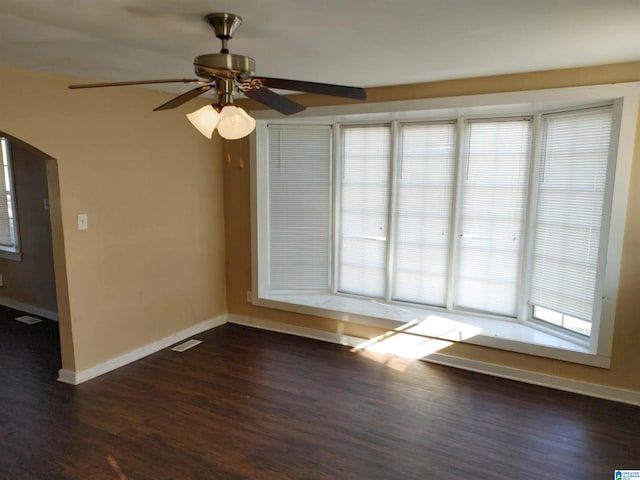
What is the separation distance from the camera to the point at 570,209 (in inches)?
134

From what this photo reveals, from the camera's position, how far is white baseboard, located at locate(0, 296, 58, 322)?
4.77 meters

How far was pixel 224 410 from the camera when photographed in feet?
9.61

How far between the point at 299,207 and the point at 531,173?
219cm

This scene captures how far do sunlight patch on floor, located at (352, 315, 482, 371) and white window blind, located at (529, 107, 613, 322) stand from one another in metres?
0.74

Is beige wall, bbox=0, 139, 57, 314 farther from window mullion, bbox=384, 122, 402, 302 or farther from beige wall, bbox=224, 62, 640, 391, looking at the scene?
window mullion, bbox=384, 122, 402, 302

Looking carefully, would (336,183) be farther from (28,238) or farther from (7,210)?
(7,210)

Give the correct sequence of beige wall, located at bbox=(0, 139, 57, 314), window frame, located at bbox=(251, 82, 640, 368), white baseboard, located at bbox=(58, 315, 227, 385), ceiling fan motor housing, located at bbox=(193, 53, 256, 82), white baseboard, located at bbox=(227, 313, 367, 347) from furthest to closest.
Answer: beige wall, located at bbox=(0, 139, 57, 314)
white baseboard, located at bbox=(227, 313, 367, 347)
white baseboard, located at bbox=(58, 315, 227, 385)
window frame, located at bbox=(251, 82, 640, 368)
ceiling fan motor housing, located at bbox=(193, 53, 256, 82)

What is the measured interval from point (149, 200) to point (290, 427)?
2.26 metres

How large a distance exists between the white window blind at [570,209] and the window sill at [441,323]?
320 mm

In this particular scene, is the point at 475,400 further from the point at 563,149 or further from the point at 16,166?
the point at 16,166

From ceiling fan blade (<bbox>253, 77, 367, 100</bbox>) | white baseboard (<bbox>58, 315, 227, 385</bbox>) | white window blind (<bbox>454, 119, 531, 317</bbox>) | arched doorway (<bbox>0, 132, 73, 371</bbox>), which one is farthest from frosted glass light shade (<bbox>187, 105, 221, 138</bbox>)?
arched doorway (<bbox>0, 132, 73, 371</bbox>)

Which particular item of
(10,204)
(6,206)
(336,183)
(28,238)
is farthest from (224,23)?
(6,206)

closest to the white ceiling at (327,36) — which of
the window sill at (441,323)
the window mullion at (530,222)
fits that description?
the window mullion at (530,222)

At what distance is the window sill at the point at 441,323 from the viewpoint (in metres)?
3.26
